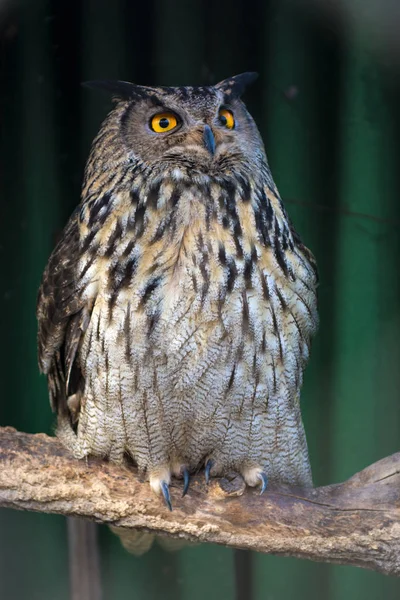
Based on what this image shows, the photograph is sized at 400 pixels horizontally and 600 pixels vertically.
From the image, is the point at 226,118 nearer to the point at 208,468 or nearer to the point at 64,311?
the point at 64,311

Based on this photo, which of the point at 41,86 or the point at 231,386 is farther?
the point at 41,86

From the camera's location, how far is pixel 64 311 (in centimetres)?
164

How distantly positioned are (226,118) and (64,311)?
61cm

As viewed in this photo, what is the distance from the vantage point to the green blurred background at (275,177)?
220 centimetres

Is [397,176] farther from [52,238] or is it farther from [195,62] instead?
[52,238]

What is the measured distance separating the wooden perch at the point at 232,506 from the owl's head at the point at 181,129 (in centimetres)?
75

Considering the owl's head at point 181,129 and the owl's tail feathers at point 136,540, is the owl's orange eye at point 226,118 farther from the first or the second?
the owl's tail feathers at point 136,540

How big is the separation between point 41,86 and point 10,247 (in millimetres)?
549

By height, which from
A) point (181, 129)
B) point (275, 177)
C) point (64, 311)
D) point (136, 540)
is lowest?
point (136, 540)

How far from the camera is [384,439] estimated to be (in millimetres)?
2412

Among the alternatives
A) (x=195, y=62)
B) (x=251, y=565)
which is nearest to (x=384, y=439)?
(x=251, y=565)

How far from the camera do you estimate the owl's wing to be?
1.62 m

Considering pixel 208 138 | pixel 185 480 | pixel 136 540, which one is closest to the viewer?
pixel 208 138

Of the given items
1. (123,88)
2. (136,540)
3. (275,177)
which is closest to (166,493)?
(136,540)
